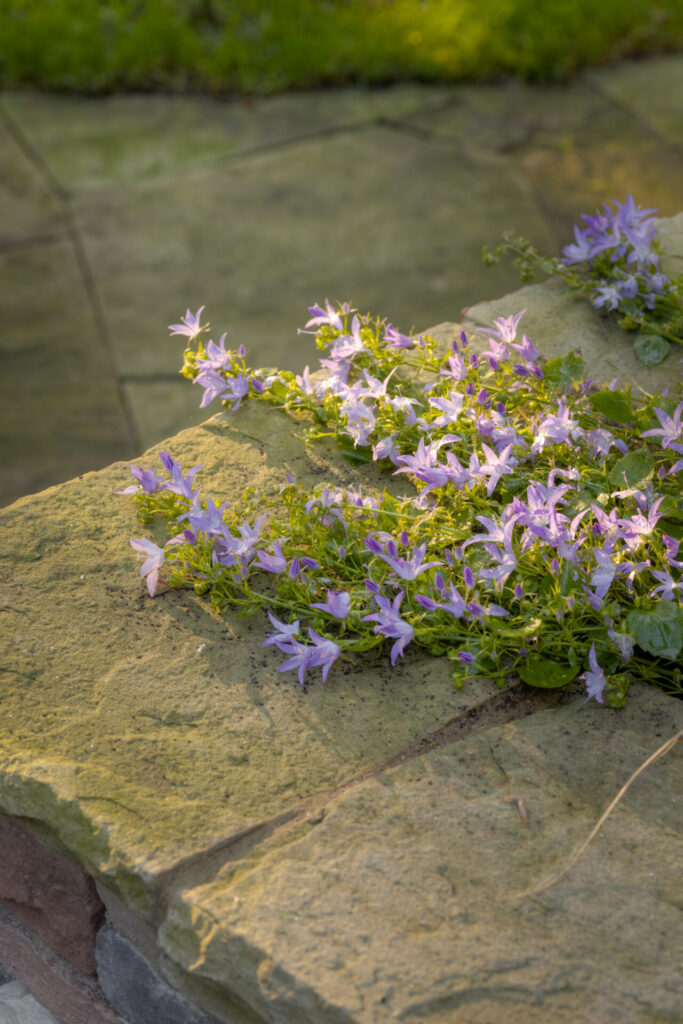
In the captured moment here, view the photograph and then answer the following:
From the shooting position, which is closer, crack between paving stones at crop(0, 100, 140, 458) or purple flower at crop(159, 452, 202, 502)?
purple flower at crop(159, 452, 202, 502)

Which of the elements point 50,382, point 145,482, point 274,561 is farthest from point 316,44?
point 274,561

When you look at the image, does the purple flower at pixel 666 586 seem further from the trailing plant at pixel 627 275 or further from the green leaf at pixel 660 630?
the trailing plant at pixel 627 275

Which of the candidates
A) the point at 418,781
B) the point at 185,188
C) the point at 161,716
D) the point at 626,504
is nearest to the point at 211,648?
the point at 161,716

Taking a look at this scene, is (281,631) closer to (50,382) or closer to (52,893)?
(52,893)

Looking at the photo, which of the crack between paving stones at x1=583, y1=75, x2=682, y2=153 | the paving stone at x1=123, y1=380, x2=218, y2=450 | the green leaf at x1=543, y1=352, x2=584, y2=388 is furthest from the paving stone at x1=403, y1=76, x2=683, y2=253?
the green leaf at x1=543, y1=352, x2=584, y2=388

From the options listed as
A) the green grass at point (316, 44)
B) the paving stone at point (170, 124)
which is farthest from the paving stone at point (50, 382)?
the green grass at point (316, 44)

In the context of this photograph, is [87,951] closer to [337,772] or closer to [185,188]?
[337,772]

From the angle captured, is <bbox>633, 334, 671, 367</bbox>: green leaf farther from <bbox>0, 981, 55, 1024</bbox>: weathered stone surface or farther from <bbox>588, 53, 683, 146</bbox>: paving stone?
<bbox>588, 53, 683, 146</bbox>: paving stone

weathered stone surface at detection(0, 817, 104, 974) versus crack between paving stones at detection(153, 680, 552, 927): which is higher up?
crack between paving stones at detection(153, 680, 552, 927)
